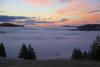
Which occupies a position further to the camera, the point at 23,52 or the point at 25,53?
the point at 23,52

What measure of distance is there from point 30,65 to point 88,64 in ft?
7.09

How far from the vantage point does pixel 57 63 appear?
33.8ft

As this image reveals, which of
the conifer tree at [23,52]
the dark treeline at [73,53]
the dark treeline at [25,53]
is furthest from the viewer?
the conifer tree at [23,52]

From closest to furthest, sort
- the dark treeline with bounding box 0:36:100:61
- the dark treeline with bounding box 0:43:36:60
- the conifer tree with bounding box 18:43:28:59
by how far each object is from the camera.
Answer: the dark treeline with bounding box 0:36:100:61 < the dark treeline with bounding box 0:43:36:60 < the conifer tree with bounding box 18:43:28:59

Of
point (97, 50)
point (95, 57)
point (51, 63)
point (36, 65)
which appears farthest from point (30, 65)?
point (97, 50)

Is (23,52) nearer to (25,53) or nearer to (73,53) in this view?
(25,53)

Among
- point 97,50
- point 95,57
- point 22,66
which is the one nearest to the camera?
point 22,66

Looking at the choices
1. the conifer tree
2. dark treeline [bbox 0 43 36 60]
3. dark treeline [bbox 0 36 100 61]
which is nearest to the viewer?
dark treeline [bbox 0 36 100 61]

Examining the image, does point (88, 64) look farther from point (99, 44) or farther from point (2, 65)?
point (99, 44)

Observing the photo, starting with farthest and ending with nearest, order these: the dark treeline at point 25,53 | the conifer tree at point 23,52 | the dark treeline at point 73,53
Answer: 1. the conifer tree at point 23,52
2. the dark treeline at point 25,53
3. the dark treeline at point 73,53

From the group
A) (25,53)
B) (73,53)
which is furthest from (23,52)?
(73,53)

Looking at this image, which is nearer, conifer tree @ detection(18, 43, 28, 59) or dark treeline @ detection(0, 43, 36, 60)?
dark treeline @ detection(0, 43, 36, 60)

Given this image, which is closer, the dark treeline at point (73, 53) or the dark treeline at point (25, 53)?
the dark treeline at point (73, 53)

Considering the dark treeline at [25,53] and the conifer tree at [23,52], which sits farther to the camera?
the conifer tree at [23,52]
